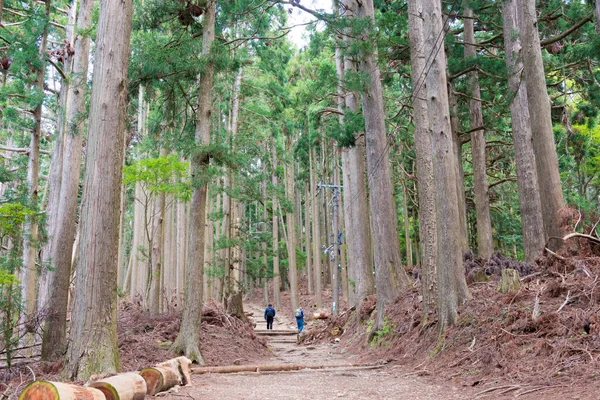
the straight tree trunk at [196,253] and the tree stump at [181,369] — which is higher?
the straight tree trunk at [196,253]

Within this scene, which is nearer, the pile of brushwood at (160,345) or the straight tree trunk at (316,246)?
the pile of brushwood at (160,345)

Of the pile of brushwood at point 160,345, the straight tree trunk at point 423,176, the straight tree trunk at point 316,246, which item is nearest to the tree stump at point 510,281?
the straight tree trunk at point 423,176

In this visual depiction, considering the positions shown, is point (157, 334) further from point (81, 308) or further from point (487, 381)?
point (487, 381)

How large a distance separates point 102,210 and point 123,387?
2.79 metres

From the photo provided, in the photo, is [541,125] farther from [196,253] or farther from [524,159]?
[196,253]

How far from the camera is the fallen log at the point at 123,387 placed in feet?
15.4

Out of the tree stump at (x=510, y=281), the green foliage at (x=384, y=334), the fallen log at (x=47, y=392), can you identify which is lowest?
the green foliage at (x=384, y=334)

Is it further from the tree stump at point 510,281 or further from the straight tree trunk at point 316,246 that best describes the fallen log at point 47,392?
the straight tree trunk at point 316,246

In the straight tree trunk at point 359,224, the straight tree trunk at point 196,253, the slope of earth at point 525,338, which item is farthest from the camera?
the straight tree trunk at point 359,224

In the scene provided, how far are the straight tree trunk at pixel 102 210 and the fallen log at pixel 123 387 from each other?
1.19 metres

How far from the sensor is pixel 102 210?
681cm

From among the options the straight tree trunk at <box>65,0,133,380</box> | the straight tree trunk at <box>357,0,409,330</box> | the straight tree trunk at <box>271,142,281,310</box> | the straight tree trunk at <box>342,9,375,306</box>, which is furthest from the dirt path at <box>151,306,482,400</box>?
the straight tree trunk at <box>271,142,281,310</box>

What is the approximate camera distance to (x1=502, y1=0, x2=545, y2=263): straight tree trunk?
36.0 ft

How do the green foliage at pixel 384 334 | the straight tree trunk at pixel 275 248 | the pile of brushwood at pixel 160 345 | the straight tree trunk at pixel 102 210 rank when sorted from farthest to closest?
1. the straight tree trunk at pixel 275 248
2. the green foliage at pixel 384 334
3. the pile of brushwood at pixel 160 345
4. the straight tree trunk at pixel 102 210
